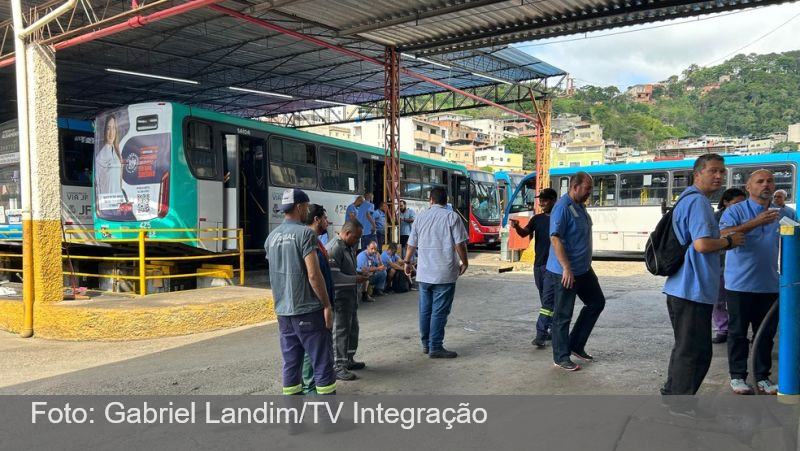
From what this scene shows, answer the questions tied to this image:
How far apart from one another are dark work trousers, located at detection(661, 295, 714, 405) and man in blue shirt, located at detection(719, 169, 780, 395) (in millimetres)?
902

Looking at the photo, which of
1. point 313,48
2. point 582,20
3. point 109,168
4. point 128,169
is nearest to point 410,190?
point 313,48

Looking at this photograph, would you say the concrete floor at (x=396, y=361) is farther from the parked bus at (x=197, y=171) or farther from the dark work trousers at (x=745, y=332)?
the parked bus at (x=197, y=171)

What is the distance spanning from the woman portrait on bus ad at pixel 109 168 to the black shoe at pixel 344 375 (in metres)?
7.00

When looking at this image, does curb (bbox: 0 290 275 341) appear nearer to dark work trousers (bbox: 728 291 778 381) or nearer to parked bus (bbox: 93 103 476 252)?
parked bus (bbox: 93 103 476 252)

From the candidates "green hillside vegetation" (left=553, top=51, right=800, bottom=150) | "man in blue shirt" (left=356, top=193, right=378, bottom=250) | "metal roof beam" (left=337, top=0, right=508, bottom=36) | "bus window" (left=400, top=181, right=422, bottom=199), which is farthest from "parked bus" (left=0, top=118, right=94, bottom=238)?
"green hillside vegetation" (left=553, top=51, right=800, bottom=150)

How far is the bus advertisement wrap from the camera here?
32.0 feet

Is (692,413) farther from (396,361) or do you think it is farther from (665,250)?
(396,361)

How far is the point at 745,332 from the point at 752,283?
405 mm

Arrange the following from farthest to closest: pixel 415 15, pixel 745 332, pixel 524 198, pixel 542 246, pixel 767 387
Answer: pixel 524 198
pixel 415 15
pixel 542 246
pixel 745 332
pixel 767 387

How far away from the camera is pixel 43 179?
7.59 metres

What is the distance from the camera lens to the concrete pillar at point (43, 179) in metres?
7.54

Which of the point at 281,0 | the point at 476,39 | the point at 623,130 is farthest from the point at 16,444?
the point at 623,130

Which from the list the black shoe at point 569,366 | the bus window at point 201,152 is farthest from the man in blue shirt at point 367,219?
the black shoe at point 569,366

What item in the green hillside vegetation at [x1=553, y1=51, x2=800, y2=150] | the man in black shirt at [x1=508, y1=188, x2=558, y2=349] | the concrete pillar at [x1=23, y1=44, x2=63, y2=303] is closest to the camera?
the man in black shirt at [x1=508, y1=188, x2=558, y2=349]
